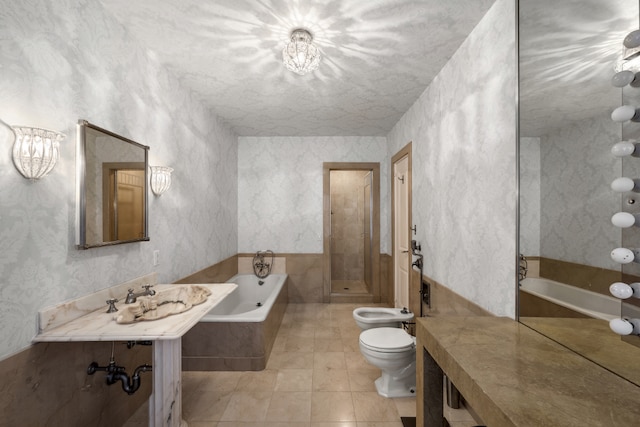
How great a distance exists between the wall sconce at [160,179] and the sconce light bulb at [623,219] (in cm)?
254

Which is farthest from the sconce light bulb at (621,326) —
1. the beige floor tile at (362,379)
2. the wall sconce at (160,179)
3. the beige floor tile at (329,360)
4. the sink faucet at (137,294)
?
the wall sconce at (160,179)

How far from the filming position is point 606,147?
978mm

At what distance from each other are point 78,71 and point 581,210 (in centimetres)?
240

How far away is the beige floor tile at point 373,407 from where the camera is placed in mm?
1927

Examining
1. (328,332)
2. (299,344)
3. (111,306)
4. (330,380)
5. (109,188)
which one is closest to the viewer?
(111,306)

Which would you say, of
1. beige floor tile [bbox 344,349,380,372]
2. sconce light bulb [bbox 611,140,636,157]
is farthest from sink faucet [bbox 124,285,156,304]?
sconce light bulb [bbox 611,140,636,157]

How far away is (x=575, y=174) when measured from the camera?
3.61 feet

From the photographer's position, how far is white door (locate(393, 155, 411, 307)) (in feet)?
11.1

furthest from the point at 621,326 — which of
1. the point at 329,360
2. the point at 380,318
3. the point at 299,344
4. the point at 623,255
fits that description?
the point at 299,344

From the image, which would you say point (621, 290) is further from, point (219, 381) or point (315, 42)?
point (219, 381)

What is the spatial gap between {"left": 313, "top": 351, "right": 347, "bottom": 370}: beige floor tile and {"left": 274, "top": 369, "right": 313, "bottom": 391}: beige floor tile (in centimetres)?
14

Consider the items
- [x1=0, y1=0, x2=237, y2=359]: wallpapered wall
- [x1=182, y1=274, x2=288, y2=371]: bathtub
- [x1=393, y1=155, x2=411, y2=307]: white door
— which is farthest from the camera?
[x1=393, y1=155, x2=411, y2=307]: white door

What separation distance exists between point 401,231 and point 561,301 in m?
2.48

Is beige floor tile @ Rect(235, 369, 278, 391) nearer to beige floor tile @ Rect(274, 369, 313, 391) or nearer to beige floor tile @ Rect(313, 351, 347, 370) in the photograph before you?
beige floor tile @ Rect(274, 369, 313, 391)
